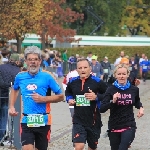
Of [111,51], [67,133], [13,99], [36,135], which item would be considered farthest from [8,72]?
[111,51]

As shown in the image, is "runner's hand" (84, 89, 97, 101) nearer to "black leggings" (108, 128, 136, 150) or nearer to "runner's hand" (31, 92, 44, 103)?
"black leggings" (108, 128, 136, 150)

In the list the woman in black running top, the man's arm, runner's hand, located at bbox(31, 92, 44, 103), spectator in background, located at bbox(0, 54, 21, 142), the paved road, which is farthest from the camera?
the paved road

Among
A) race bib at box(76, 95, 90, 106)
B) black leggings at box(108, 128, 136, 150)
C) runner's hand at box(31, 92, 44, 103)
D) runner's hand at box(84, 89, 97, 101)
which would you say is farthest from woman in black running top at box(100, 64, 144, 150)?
runner's hand at box(31, 92, 44, 103)

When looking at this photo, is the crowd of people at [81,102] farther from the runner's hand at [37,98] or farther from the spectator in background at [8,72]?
the spectator in background at [8,72]

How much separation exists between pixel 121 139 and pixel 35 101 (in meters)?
1.51

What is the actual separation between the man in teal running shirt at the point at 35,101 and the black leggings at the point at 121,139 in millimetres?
1115

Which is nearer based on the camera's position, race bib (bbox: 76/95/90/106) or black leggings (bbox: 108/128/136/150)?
black leggings (bbox: 108/128/136/150)

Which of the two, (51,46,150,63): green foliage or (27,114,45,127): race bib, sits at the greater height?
(27,114,45,127): race bib

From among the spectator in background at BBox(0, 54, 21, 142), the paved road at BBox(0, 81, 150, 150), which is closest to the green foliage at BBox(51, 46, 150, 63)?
the paved road at BBox(0, 81, 150, 150)

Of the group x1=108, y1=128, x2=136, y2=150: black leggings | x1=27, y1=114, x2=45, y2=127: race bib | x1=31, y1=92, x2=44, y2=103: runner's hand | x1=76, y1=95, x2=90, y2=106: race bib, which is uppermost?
x1=31, y1=92, x2=44, y2=103: runner's hand

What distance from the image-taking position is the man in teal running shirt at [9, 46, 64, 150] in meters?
8.35

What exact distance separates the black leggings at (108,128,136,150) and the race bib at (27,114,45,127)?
4.01 ft

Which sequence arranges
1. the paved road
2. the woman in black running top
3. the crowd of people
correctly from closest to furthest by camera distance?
the crowd of people < the woman in black running top < the paved road

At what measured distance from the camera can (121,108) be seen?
9.23m
